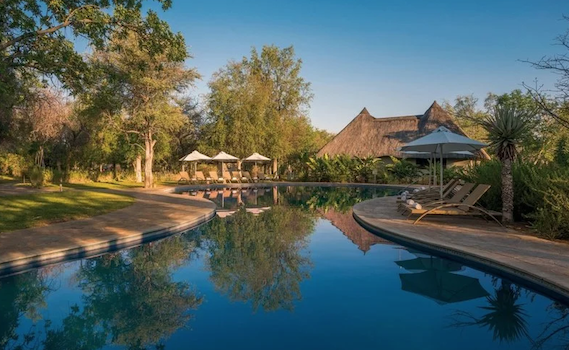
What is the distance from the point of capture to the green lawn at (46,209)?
904 centimetres

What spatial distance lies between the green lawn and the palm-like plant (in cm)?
1150

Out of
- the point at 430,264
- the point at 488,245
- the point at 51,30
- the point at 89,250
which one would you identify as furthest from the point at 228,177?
the point at 488,245

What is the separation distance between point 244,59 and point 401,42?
22.2m

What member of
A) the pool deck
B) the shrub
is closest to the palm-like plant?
the pool deck

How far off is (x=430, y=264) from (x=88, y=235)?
285 inches

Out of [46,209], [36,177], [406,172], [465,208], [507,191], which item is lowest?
[46,209]

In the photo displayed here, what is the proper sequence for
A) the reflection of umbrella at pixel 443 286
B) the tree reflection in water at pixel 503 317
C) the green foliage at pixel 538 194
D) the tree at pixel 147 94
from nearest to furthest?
the tree reflection in water at pixel 503 317 → the reflection of umbrella at pixel 443 286 → the green foliage at pixel 538 194 → the tree at pixel 147 94

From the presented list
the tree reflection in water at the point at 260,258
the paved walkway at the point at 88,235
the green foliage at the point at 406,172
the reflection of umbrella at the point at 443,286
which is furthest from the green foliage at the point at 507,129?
the green foliage at the point at 406,172

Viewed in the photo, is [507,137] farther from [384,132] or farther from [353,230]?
[384,132]

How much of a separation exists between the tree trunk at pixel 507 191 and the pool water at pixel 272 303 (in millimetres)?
3340

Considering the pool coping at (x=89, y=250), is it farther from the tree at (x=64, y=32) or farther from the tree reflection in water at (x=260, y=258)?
the tree at (x=64, y=32)

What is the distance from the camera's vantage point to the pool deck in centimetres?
502

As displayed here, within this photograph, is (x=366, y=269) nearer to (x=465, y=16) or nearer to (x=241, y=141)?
(x=465, y=16)

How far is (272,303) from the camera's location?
5043 mm
